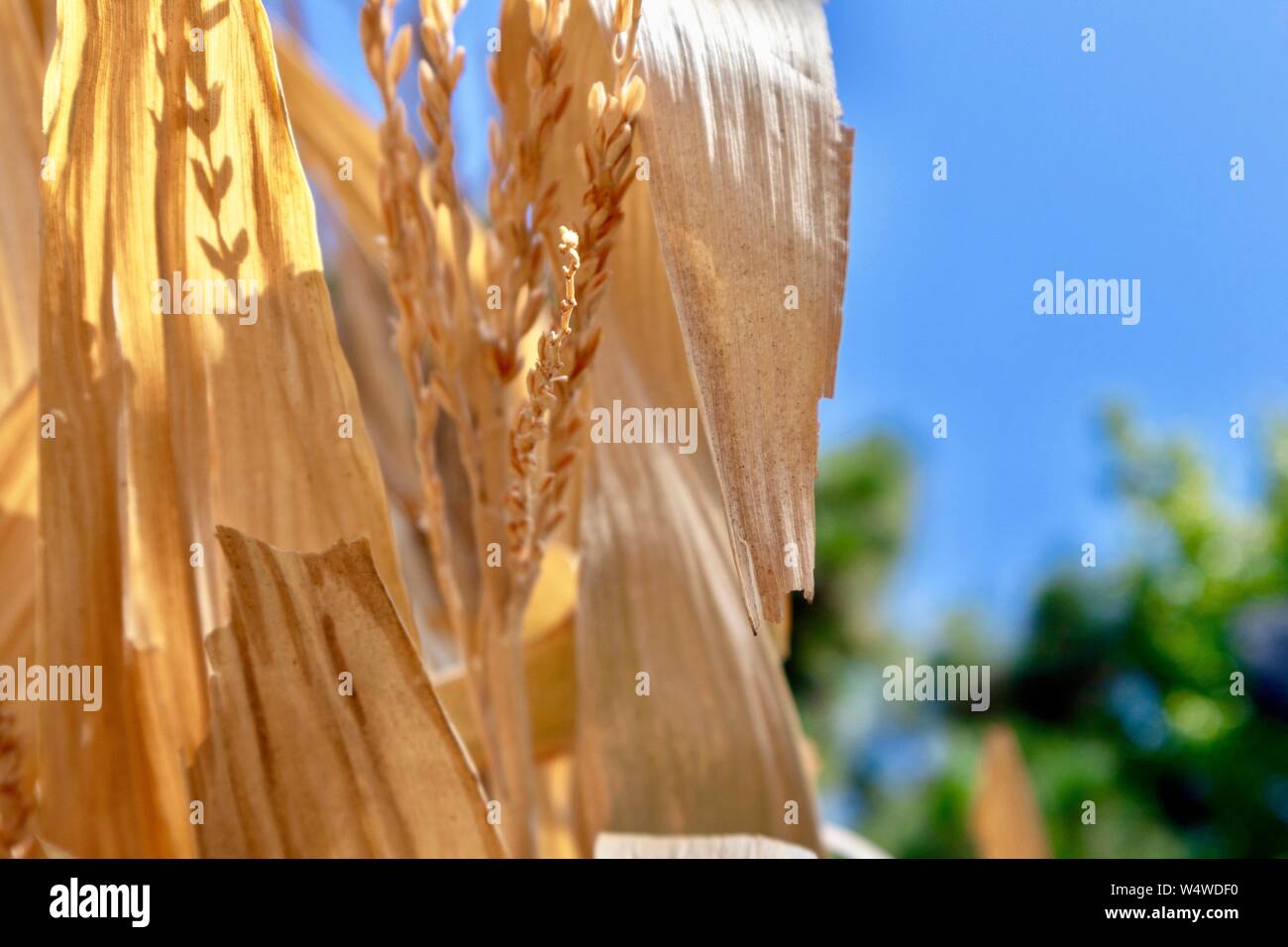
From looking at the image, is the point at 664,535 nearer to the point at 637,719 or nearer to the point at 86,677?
the point at 637,719

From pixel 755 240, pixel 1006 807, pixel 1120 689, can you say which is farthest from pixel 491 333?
pixel 1120 689

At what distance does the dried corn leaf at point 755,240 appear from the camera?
0.20 m

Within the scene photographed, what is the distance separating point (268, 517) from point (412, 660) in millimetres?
61

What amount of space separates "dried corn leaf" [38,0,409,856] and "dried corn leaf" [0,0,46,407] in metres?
0.10

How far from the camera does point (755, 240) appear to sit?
0.21m

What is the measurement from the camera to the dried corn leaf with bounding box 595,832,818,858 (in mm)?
264

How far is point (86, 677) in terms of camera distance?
0.82 ft

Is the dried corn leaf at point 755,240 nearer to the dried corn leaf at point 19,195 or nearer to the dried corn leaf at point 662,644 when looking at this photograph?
the dried corn leaf at point 662,644

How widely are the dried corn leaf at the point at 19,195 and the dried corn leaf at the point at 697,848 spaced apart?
0.25 m

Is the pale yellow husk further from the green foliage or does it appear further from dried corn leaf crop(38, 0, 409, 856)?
the green foliage

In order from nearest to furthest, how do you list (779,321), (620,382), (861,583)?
(779,321) → (620,382) → (861,583)

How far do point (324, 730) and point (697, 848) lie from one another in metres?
0.11

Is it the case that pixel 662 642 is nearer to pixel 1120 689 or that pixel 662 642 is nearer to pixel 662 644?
pixel 662 644
